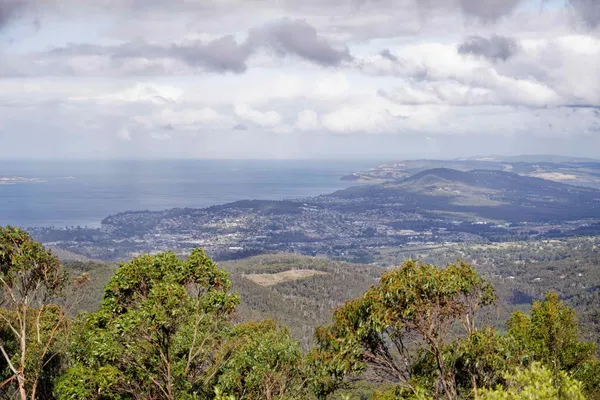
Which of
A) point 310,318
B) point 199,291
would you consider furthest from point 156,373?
point 310,318

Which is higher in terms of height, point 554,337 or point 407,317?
point 407,317

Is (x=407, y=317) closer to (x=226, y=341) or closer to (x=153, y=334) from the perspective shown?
(x=226, y=341)

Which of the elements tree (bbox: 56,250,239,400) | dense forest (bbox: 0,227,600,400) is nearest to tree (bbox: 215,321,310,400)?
dense forest (bbox: 0,227,600,400)

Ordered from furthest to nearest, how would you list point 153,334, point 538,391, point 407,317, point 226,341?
point 226,341, point 407,317, point 153,334, point 538,391

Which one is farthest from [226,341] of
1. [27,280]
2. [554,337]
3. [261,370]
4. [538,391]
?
[554,337]

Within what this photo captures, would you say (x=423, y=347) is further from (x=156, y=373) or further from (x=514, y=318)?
(x=514, y=318)

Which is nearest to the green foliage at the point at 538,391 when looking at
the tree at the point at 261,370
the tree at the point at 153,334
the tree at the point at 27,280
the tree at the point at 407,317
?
the tree at the point at 407,317
